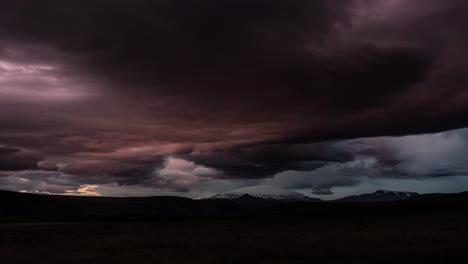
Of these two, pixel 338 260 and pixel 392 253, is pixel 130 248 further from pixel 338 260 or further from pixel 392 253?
pixel 392 253

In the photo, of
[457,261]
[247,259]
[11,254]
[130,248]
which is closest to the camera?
[457,261]

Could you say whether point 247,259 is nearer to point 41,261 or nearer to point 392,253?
point 392,253

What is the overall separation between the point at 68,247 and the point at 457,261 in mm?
46894

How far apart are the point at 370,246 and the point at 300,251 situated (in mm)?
10188

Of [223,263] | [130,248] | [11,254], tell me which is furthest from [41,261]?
[223,263]

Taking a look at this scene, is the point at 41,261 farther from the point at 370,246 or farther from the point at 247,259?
the point at 370,246

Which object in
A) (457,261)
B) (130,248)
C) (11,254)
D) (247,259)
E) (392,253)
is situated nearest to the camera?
(457,261)

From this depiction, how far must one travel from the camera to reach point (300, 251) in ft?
169

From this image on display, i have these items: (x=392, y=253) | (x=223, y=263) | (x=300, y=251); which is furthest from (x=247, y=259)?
(x=392, y=253)

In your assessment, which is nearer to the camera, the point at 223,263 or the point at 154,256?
the point at 223,263

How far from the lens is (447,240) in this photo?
197ft

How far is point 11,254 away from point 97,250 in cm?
973

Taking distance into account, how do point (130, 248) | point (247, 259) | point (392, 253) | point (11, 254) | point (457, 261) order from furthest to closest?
point (130, 248) < point (11, 254) < point (392, 253) < point (247, 259) < point (457, 261)

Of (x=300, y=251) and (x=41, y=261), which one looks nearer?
(x=41, y=261)
